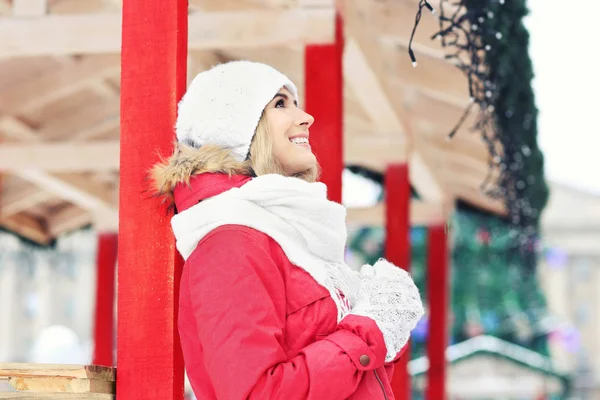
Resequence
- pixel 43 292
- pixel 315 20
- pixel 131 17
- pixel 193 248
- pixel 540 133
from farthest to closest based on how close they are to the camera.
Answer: pixel 43 292
pixel 540 133
pixel 315 20
pixel 131 17
pixel 193 248

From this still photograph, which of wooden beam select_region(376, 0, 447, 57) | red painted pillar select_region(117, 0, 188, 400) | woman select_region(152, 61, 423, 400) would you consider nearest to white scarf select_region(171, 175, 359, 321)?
woman select_region(152, 61, 423, 400)

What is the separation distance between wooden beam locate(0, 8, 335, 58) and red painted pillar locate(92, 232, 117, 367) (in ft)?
15.8

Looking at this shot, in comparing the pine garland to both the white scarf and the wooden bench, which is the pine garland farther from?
the wooden bench

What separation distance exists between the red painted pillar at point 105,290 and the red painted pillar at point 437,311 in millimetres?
2928

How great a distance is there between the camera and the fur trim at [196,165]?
7.38 ft

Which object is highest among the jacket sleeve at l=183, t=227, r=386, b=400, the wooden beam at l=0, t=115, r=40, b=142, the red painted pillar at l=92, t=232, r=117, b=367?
the jacket sleeve at l=183, t=227, r=386, b=400

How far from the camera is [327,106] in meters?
4.64

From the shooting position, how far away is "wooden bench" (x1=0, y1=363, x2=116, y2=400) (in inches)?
89.4

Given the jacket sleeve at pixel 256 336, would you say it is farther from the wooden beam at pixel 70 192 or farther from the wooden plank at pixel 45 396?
the wooden beam at pixel 70 192

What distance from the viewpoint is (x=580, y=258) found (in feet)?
151

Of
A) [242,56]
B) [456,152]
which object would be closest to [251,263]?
[242,56]

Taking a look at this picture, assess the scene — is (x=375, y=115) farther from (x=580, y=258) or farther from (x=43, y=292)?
(x=43, y=292)

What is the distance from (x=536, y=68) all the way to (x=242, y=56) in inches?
100

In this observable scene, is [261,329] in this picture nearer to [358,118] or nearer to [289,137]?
[289,137]
